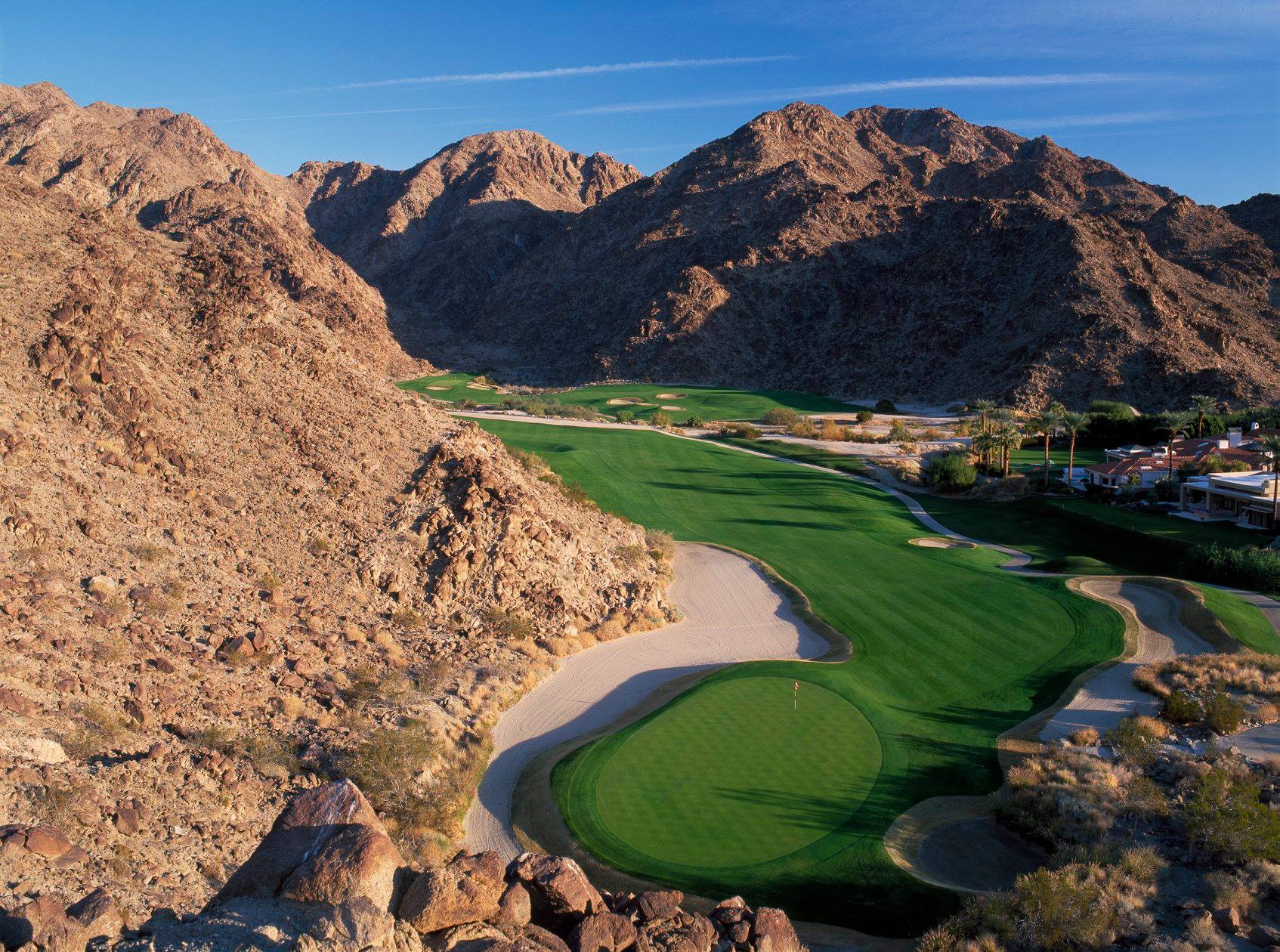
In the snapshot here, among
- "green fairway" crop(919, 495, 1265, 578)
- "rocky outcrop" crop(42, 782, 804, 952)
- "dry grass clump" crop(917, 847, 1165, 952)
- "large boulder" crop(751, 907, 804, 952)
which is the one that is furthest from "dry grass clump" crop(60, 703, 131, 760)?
"green fairway" crop(919, 495, 1265, 578)

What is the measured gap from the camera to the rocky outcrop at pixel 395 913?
25.0 feet

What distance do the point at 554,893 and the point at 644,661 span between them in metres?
15.1

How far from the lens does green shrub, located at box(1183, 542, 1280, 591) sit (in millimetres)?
30188

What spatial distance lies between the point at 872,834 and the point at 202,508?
17.1 m

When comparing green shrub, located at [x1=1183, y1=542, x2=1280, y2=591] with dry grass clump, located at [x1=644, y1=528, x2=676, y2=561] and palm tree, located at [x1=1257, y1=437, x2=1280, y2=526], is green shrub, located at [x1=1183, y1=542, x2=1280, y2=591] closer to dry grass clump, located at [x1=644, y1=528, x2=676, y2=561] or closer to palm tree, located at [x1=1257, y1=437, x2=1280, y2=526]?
palm tree, located at [x1=1257, y1=437, x2=1280, y2=526]

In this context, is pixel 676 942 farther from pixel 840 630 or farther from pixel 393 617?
pixel 840 630

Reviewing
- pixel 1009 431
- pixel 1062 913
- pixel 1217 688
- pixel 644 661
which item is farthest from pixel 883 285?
pixel 1062 913

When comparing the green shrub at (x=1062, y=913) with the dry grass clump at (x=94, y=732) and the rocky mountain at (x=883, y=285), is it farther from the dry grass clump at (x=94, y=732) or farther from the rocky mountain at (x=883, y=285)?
the rocky mountain at (x=883, y=285)

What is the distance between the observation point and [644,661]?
2483cm

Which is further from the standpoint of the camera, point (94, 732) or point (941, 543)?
point (941, 543)

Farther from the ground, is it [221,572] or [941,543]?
[941,543]

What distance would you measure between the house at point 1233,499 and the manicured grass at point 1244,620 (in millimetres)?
13193

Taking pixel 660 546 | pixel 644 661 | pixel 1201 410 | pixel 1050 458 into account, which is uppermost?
A: pixel 1201 410

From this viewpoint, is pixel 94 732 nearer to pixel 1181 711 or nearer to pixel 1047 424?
pixel 1181 711
